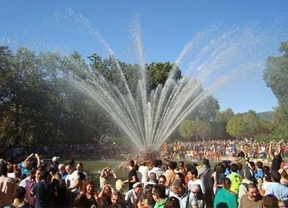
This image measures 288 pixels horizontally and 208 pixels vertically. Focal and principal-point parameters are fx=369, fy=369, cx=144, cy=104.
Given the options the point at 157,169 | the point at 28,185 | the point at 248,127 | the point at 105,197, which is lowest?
the point at 105,197

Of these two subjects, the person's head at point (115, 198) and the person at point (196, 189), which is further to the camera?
the person at point (196, 189)

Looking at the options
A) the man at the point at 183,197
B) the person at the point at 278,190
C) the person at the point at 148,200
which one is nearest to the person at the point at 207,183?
the person at the point at 278,190

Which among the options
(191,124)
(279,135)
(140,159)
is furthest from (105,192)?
(191,124)

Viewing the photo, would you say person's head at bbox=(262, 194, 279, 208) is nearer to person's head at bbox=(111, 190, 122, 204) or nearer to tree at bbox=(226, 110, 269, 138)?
person's head at bbox=(111, 190, 122, 204)

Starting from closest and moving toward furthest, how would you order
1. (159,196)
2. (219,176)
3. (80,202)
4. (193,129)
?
(80,202) < (159,196) < (219,176) < (193,129)

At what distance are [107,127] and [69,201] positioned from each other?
4810 centimetres

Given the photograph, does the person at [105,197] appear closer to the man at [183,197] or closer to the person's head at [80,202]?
the person's head at [80,202]

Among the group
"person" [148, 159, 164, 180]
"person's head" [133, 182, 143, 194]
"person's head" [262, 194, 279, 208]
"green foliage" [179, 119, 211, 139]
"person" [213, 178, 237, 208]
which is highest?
"green foliage" [179, 119, 211, 139]

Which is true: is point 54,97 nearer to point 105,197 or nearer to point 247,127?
point 105,197

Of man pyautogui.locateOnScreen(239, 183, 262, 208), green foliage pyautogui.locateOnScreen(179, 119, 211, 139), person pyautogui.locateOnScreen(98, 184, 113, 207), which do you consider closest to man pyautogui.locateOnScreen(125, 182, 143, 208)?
person pyautogui.locateOnScreen(98, 184, 113, 207)

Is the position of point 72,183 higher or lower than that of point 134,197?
higher

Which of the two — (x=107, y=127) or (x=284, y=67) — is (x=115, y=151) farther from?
(x=284, y=67)

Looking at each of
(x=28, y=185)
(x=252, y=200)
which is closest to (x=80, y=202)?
(x=252, y=200)

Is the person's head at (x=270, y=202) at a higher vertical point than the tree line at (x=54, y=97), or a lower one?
lower
